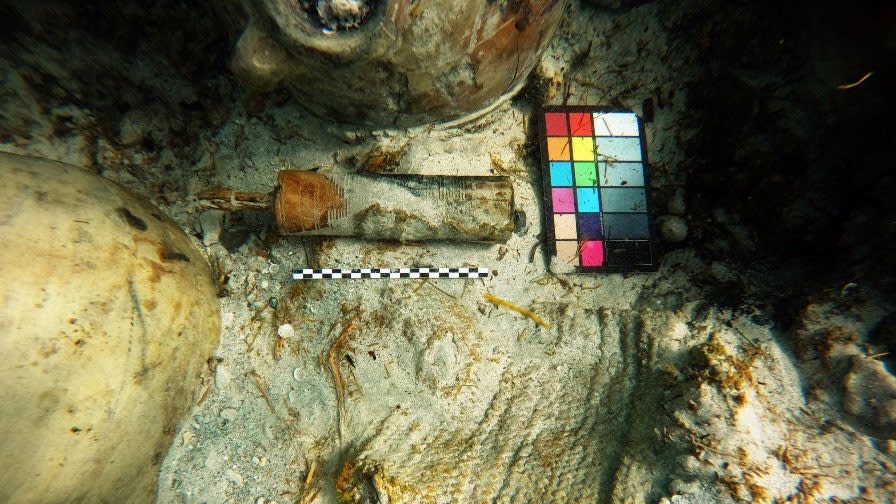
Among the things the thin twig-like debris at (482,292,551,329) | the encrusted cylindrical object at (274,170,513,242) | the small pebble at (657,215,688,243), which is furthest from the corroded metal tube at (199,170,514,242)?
the small pebble at (657,215,688,243)

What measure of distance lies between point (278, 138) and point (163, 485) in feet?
6.45

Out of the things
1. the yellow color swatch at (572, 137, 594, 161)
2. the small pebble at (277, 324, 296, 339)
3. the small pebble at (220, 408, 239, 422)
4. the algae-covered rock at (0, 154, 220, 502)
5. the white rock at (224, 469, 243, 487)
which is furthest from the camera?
the yellow color swatch at (572, 137, 594, 161)

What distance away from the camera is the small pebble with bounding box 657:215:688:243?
2.80 metres

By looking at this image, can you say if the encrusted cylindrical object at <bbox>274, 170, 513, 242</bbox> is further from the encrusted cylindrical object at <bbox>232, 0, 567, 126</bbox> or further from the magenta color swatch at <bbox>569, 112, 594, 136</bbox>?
the magenta color swatch at <bbox>569, 112, 594, 136</bbox>

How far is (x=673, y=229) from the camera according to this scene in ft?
9.21

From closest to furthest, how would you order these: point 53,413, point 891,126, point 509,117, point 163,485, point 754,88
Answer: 1. point 53,413
2. point 891,126
3. point 163,485
4. point 754,88
5. point 509,117

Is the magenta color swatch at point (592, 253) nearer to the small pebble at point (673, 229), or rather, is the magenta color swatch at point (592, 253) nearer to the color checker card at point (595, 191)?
the color checker card at point (595, 191)

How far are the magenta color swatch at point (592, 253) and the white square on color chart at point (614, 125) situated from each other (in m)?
0.72

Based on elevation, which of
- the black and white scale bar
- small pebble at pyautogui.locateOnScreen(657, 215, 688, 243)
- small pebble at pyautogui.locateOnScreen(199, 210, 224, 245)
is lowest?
the black and white scale bar

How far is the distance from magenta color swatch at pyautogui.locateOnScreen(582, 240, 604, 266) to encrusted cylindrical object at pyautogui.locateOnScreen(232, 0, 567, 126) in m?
1.07

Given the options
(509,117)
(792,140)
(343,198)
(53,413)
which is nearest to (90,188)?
(53,413)

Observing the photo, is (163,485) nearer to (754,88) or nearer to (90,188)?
(90,188)

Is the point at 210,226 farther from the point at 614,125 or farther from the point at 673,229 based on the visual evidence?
the point at 673,229

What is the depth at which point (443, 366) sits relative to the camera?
2533 mm
